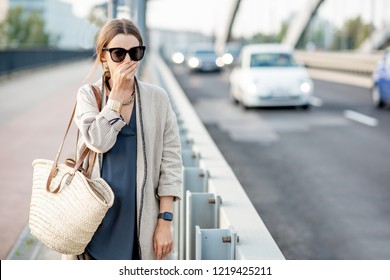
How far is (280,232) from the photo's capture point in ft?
22.0

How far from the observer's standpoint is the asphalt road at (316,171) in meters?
6.47

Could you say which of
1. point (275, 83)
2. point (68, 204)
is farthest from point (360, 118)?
point (68, 204)

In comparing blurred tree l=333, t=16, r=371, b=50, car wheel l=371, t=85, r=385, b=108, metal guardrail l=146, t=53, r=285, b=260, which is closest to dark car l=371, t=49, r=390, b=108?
car wheel l=371, t=85, r=385, b=108

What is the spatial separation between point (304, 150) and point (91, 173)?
29.9ft

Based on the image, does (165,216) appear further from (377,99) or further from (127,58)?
(377,99)

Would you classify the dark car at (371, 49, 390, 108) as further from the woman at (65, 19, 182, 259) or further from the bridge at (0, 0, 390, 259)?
the woman at (65, 19, 182, 259)

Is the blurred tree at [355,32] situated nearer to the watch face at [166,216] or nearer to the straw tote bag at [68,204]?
the watch face at [166,216]

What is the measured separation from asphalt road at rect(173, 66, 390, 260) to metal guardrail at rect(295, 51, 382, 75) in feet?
27.9

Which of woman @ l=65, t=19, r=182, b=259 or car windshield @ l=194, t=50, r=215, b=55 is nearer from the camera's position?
woman @ l=65, t=19, r=182, b=259

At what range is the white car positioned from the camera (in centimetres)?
1747

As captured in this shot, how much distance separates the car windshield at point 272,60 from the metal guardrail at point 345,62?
821 cm

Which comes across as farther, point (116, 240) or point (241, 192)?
point (241, 192)

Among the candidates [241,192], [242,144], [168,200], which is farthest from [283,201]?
[168,200]

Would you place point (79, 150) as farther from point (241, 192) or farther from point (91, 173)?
point (241, 192)
